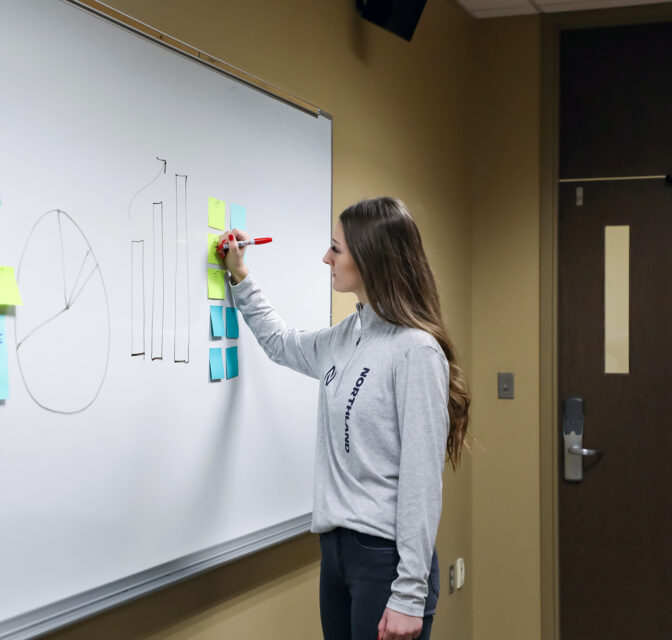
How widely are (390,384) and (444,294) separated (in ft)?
4.82

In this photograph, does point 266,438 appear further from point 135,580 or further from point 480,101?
point 480,101

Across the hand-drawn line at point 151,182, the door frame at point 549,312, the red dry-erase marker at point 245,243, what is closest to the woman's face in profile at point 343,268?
the red dry-erase marker at point 245,243

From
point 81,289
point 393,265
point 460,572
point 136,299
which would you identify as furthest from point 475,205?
point 81,289

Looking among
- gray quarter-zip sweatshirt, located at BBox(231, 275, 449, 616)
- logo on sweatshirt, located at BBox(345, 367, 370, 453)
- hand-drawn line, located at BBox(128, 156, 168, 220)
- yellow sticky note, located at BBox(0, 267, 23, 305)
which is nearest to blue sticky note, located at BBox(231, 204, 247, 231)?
hand-drawn line, located at BBox(128, 156, 168, 220)

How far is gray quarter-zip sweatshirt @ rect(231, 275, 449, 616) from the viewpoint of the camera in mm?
1508

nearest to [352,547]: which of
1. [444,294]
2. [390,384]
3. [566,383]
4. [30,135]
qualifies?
[390,384]

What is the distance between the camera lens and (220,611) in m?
1.82

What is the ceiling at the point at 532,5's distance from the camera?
3078 mm

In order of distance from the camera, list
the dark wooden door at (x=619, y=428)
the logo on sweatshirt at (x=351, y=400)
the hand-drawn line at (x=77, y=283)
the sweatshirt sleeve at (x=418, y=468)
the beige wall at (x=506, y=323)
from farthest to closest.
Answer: the beige wall at (x=506, y=323)
the dark wooden door at (x=619, y=428)
the logo on sweatshirt at (x=351, y=400)
the sweatshirt sleeve at (x=418, y=468)
the hand-drawn line at (x=77, y=283)

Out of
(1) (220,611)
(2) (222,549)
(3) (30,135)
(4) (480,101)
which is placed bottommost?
(1) (220,611)

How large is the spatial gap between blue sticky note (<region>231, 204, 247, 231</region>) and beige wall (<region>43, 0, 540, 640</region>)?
51 centimetres

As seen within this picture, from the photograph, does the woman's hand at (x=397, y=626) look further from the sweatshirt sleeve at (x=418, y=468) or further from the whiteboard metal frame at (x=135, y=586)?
the whiteboard metal frame at (x=135, y=586)

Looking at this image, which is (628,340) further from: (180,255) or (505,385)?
(180,255)

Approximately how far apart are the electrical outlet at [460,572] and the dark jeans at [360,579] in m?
1.58
